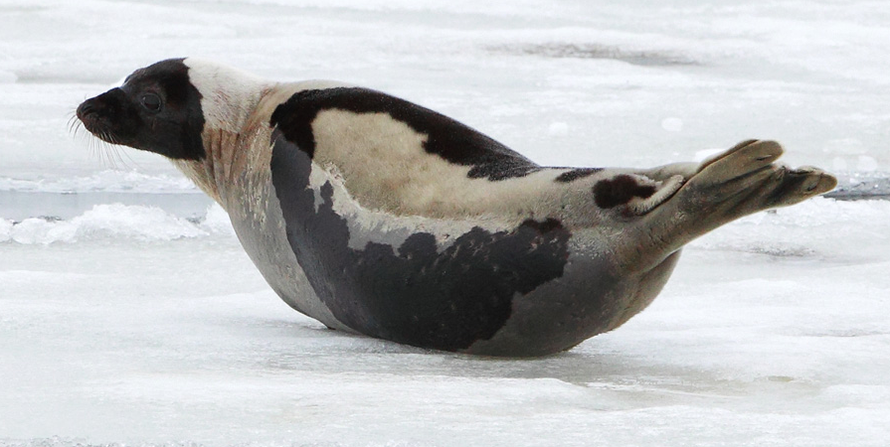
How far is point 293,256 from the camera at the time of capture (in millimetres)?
3035

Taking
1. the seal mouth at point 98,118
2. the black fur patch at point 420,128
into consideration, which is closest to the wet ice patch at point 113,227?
the seal mouth at point 98,118

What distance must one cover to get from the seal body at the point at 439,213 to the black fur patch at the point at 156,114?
1 centimetres

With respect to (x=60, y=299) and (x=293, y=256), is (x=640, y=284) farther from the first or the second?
(x=60, y=299)

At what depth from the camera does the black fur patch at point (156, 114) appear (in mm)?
3283

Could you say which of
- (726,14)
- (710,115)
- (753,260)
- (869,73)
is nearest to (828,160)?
(710,115)

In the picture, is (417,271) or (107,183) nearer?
(417,271)

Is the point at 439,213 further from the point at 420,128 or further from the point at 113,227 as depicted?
the point at 113,227

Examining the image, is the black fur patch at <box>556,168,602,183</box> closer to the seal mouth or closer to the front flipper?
the front flipper

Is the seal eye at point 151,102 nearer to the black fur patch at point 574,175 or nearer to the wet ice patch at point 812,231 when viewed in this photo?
the black fur patch at point 574,175

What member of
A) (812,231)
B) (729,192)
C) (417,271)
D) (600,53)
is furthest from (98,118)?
(600,53)

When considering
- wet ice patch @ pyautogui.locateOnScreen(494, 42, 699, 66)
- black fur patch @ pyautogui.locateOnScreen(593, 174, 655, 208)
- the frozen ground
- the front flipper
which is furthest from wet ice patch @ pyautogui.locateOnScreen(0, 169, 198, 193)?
wet ice patch @ pyautogui.locateOnScreen(494, 42, 699, 66)

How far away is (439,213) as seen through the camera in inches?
109

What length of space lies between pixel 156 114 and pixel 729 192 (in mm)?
1554

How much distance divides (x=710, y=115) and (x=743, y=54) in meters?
1.65
